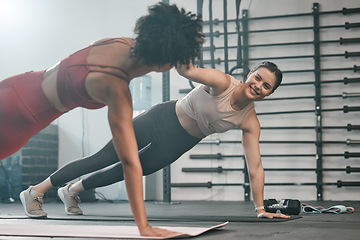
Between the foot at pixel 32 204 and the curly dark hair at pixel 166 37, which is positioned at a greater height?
the curly dark hair at pixel 166 37

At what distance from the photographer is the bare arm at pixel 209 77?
96.6 inches

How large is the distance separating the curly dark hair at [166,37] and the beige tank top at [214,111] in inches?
39.6

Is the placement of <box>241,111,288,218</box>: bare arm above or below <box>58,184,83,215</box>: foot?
above

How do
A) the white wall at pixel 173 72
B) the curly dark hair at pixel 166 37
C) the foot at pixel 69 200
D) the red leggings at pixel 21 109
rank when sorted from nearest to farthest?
1. the curly dark hair at pixel 166 37
2. the red leggings at pixel 21 109
3. the foot at pixel 69 200
4. the white wall at pixel 173 72

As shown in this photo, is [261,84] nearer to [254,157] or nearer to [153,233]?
[254,157]

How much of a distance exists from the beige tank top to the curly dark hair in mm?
1007

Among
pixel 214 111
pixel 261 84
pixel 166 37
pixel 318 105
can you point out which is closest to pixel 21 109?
pixel 166 37

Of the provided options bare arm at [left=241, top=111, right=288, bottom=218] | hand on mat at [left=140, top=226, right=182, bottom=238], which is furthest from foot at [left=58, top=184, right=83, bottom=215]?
hand on mat at [left=140, top=226, right=182, bottom=238]

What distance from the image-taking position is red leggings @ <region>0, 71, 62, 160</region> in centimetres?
179

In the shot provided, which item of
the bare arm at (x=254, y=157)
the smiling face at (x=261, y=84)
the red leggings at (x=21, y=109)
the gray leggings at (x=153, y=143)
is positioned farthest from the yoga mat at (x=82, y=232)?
the smiling face at (x=261, y=84)

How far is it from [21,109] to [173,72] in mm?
3784

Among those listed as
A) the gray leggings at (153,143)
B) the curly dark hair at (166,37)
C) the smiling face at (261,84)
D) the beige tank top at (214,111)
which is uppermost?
the curly dark hair at (166,37)

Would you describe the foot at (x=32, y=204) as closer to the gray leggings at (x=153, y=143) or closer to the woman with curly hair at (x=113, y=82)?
the gray leggings at (x=153, y=143)

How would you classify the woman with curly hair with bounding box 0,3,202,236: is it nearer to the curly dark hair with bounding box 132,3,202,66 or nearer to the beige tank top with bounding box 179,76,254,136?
the curly dark hair with bounding box 132,3,202,66
